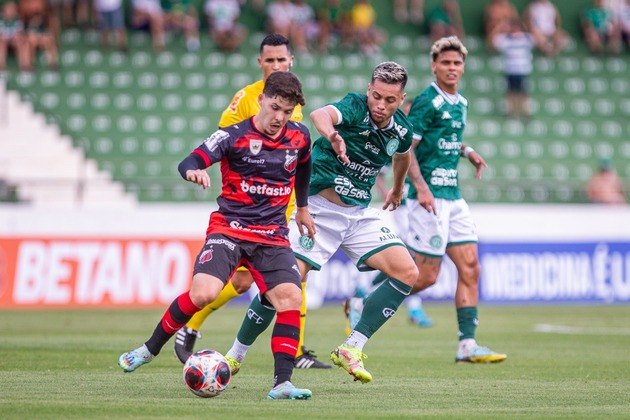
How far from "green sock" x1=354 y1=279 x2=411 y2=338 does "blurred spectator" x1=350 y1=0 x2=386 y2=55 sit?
19.1m

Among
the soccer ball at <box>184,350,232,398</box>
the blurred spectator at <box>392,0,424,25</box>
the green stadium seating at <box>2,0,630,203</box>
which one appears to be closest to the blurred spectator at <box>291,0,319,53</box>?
the green stadium seating at <box>2,0,630,203</box>

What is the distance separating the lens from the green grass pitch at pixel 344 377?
764 cm

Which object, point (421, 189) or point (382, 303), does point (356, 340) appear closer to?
point (382, 303)

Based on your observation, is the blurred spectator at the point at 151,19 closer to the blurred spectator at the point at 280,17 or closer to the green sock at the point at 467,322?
the blurred spectator at the point at 280,17

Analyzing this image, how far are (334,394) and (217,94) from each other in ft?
62.3

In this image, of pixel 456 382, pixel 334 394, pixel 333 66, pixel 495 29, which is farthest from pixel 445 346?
pixel 495 29

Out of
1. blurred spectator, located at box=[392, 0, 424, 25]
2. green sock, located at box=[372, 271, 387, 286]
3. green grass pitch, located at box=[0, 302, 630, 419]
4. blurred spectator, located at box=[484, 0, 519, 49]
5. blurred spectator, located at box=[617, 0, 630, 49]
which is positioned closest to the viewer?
green grass pitch, located at box=[0, 302, 630, 419]

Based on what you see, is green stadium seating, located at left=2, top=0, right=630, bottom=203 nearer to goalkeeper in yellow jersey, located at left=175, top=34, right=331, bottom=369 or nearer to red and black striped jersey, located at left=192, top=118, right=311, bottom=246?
goalkeeper in yellow jersey, located at left=175, top=34, right=331, bottom=369

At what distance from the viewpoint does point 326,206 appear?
981 cm

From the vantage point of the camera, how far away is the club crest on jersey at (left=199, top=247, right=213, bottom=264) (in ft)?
27.8

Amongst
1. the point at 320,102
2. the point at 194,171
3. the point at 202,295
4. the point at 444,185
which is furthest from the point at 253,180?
the point at 320,102

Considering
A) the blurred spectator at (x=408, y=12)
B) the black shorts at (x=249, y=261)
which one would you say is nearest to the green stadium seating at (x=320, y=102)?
the blurred spectator at (x=408, y=12)

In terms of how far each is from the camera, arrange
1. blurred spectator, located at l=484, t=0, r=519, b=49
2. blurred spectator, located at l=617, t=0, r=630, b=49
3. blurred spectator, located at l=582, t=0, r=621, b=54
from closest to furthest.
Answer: blurred spectator, located at l=484, t=0, r=519, b=49, blurred spectator, located at l=617, t=0, r=630, b=49, blurred spectator, located at l=582, t=0, r=621, b=54

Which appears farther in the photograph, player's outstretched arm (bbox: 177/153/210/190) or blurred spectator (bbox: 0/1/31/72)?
blurred spectator (bbox: 0/1/31/72)
